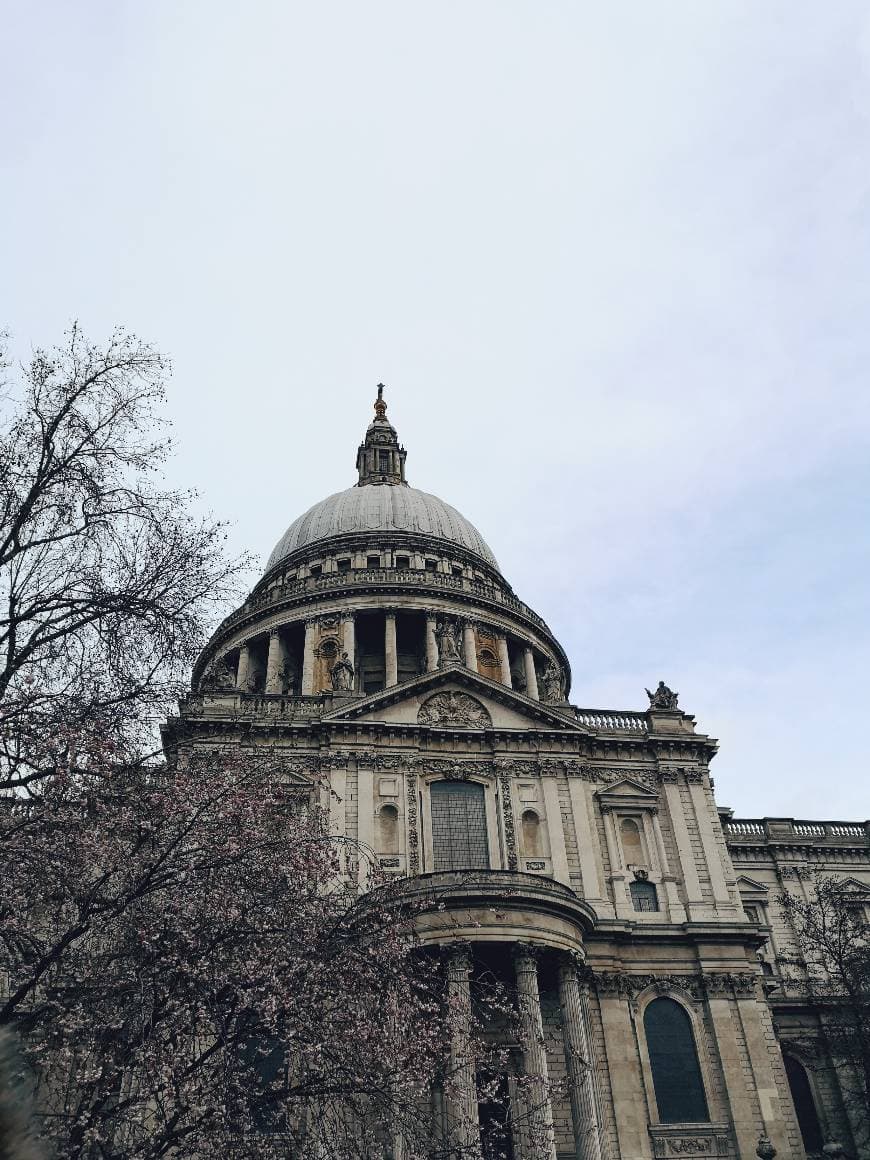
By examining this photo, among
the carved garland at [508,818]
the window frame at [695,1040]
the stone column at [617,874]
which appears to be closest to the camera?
the window frame at [695,1040]

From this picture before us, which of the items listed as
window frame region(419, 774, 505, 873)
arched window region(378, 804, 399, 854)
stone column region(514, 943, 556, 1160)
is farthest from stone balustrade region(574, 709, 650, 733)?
stone column region(514, 943, 556, 1160)

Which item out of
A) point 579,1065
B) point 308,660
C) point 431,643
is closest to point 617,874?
point 579,1065

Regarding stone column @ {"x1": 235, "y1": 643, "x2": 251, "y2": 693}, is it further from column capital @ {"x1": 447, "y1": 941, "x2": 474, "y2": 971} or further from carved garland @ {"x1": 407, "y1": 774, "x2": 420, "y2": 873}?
column capital @ {"x1": 447, "y1": 941, "x2": 474, "y2": 971}

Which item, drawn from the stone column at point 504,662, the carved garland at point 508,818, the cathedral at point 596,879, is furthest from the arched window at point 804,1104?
the stone column at point 504,662

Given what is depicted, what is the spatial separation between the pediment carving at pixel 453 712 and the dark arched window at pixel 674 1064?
11742 millimetres

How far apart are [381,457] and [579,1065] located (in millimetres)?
51409

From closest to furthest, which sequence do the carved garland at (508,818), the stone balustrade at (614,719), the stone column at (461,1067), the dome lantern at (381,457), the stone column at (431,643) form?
the stone column at (461,1067) < the carved garland at (508,818) < the stone balustrade at (614,719) < the stone column at (431,643) < the dome lantern at (381,457)

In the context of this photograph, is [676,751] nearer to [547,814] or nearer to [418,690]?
[547,814]

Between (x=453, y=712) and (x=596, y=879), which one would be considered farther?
(x=453, y=712)

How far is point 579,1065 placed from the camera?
31.1 meters

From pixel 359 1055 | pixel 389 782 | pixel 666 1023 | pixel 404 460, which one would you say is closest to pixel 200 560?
pixel 359 1055

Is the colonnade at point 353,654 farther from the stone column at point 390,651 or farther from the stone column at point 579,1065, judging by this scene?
the stone column at point 579,1065

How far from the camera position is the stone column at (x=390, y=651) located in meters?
51.5

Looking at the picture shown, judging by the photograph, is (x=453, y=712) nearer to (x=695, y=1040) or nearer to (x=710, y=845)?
(x=710, y=845)
